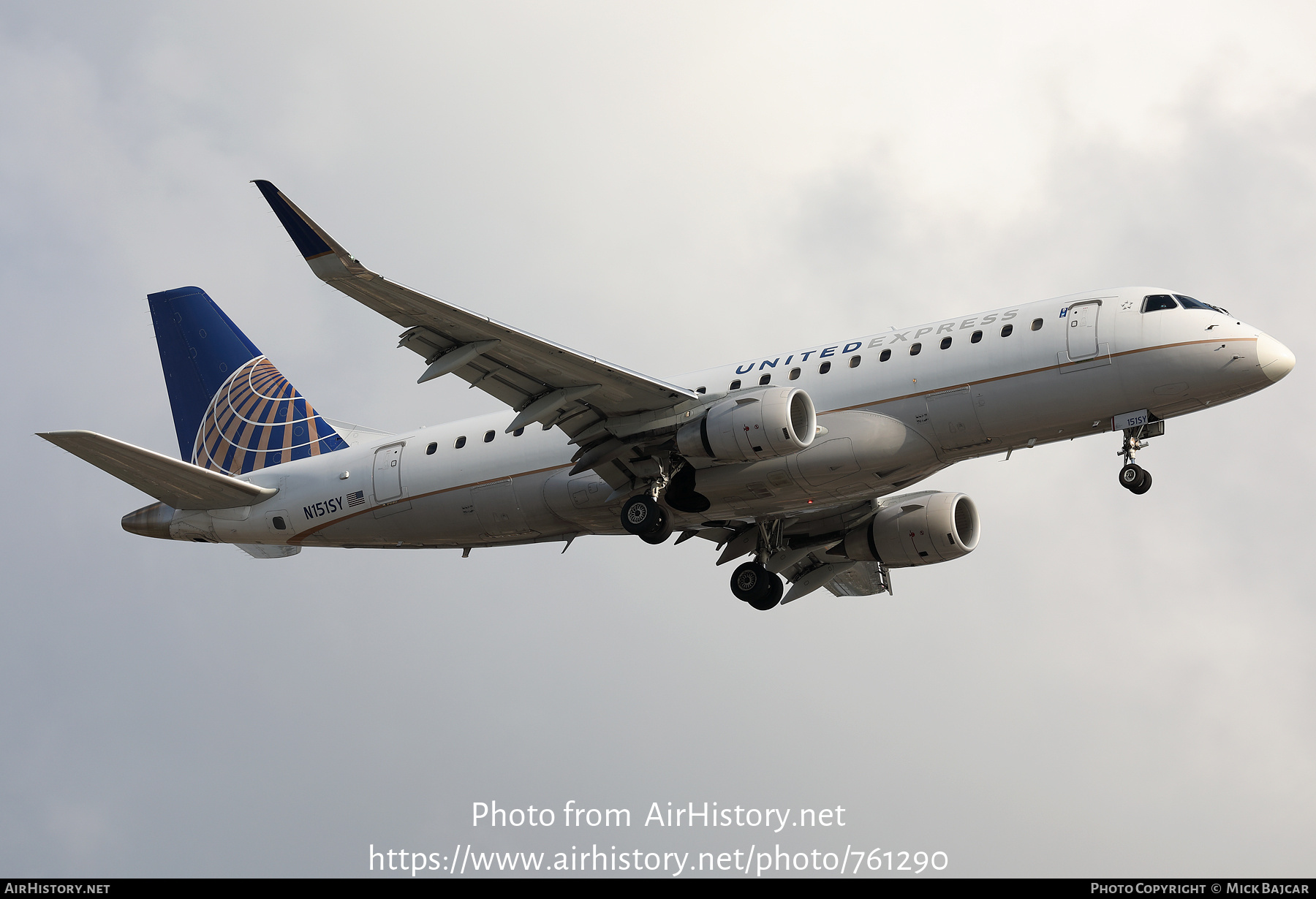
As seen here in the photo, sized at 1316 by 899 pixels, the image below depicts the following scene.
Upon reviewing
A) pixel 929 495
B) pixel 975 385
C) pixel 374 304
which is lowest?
pixel 374 304

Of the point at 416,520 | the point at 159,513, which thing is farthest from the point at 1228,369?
the point at 159,513

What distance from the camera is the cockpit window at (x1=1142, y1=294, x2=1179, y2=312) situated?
26.5m

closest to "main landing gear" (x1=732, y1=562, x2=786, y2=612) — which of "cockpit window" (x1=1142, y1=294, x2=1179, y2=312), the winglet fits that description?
"cockpit window" (x1=1142, y1=294, x2=1179, y2=312)

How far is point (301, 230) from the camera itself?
23.9m

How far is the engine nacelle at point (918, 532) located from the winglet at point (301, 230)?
16.0 meters

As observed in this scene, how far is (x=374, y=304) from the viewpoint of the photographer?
25.5 m

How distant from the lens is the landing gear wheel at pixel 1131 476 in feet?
87.5

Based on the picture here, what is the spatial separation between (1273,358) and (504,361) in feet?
49.7

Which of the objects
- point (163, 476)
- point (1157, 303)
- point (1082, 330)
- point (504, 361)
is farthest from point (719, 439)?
point (163, 476)

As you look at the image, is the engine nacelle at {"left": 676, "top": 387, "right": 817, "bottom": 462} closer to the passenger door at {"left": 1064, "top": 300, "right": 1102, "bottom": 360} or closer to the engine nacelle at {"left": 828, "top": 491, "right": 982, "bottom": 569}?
the passenger door at {"left": 1064, "top": 300, "right": 1102, "bottom": 360}

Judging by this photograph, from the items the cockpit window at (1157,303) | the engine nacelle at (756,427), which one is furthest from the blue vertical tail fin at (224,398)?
the cockpit window at (1157,303)

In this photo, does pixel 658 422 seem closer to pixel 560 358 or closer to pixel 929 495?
pixel 560 358

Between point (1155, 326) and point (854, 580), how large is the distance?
12609mm

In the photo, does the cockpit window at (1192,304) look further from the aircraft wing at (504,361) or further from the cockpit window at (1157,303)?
the aircraft wing at (504,361)
